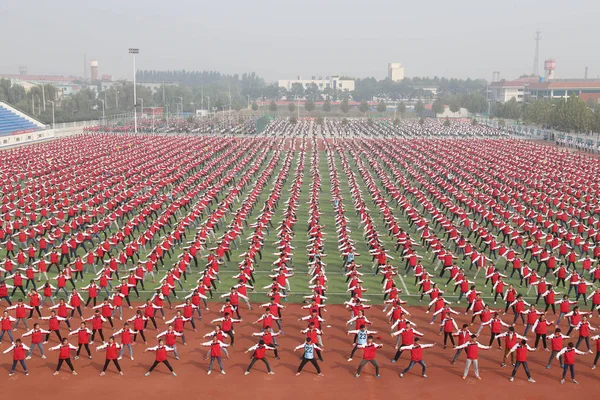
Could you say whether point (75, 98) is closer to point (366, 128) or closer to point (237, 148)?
point (366, 128)

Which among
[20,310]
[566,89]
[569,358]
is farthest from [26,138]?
[566,89]

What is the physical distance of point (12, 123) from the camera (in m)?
81.0

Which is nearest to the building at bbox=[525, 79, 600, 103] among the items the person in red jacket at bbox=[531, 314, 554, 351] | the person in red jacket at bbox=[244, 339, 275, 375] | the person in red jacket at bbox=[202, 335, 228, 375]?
the person in red jacket at bbox=[531, 314, 554, 351]

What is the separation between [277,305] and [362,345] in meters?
3.33

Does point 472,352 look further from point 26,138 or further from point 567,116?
point 567,116

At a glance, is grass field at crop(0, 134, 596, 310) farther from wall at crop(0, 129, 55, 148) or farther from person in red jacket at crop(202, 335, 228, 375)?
wall at crop(0, 129, 55, 148)

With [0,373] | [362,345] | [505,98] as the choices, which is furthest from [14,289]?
[505,98]

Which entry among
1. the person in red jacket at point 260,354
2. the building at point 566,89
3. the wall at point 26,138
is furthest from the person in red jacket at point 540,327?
the building at point 566,89

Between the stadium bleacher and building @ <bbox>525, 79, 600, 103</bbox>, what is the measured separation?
9998cm

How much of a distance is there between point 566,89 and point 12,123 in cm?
11729

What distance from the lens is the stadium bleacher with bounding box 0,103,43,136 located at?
78.1m

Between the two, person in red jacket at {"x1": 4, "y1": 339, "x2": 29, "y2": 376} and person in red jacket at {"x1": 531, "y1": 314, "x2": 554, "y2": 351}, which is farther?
person in red jacket at {"x1": 531, "y1": 314, "x2": 554, "y2": 351}

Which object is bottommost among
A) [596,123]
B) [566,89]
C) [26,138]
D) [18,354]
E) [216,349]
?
[18,354]

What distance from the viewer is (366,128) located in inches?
4070
